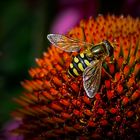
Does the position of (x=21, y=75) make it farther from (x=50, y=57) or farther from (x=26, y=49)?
(x=50, y=57)

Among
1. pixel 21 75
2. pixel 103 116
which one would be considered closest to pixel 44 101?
pixel 103 116

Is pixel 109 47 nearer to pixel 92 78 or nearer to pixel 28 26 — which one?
pixel 92 78

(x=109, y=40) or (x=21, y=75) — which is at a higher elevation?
(x=21, y=75)

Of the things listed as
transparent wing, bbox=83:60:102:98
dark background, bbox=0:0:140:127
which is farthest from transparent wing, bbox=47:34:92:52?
dark background, bbox=0:0:140:127

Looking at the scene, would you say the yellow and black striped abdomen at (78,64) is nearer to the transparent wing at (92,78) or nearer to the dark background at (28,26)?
the transparent wing at (92,78)

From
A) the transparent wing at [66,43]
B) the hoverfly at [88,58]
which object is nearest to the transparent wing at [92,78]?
the hoverfly at [88,58]

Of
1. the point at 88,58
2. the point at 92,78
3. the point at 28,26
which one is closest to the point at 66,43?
the point at 88,58
